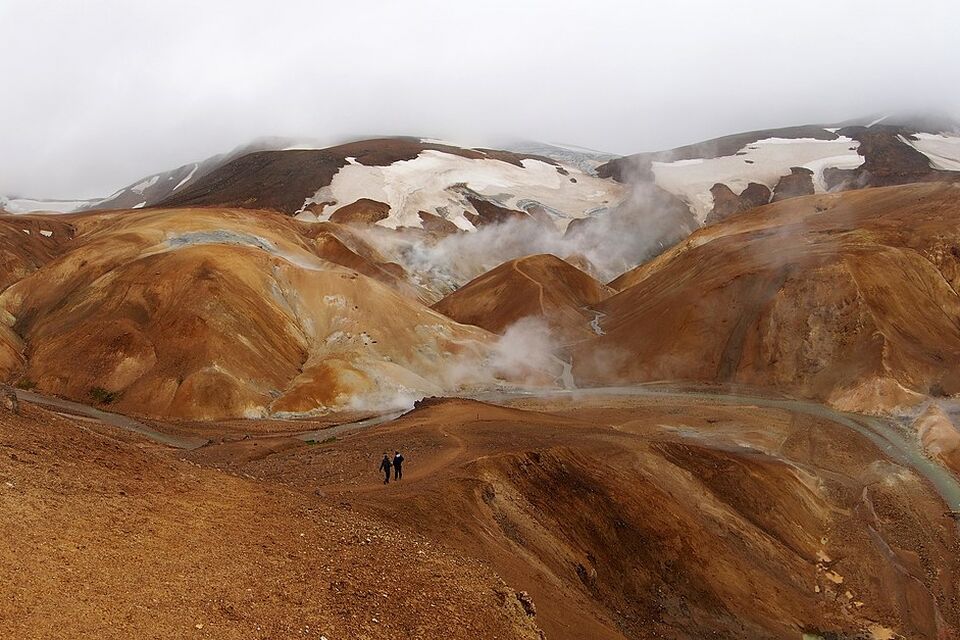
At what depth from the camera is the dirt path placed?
4072cm

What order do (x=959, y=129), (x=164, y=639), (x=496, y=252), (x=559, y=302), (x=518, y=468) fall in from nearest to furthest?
(x=164, y=639)
(x=518, y=468)
(x=559, y=302)
(x=496, y=252)
(x=959, y=129)

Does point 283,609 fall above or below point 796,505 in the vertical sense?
above

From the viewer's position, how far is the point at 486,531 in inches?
797

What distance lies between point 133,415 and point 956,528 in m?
48.9

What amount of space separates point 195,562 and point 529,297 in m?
72.3

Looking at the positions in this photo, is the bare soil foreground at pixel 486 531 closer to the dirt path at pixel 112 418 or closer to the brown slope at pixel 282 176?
the dirt path at pixel 112 418

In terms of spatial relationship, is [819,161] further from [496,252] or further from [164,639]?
[164,639]

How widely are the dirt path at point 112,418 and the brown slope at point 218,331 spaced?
6.14 ft

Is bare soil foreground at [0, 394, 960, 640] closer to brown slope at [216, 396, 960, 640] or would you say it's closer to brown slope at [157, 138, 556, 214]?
brown slope at [216, 396, 960, 640]

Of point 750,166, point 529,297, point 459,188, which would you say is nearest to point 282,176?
point 459,188

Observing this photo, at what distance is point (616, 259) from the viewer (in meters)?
127

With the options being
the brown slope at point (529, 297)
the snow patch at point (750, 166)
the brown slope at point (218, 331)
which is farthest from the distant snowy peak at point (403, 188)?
the brown slope at point (218, 331)

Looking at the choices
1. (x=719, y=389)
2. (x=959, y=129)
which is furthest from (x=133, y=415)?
(x=959, y=129)

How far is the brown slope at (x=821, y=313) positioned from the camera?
55.3m
